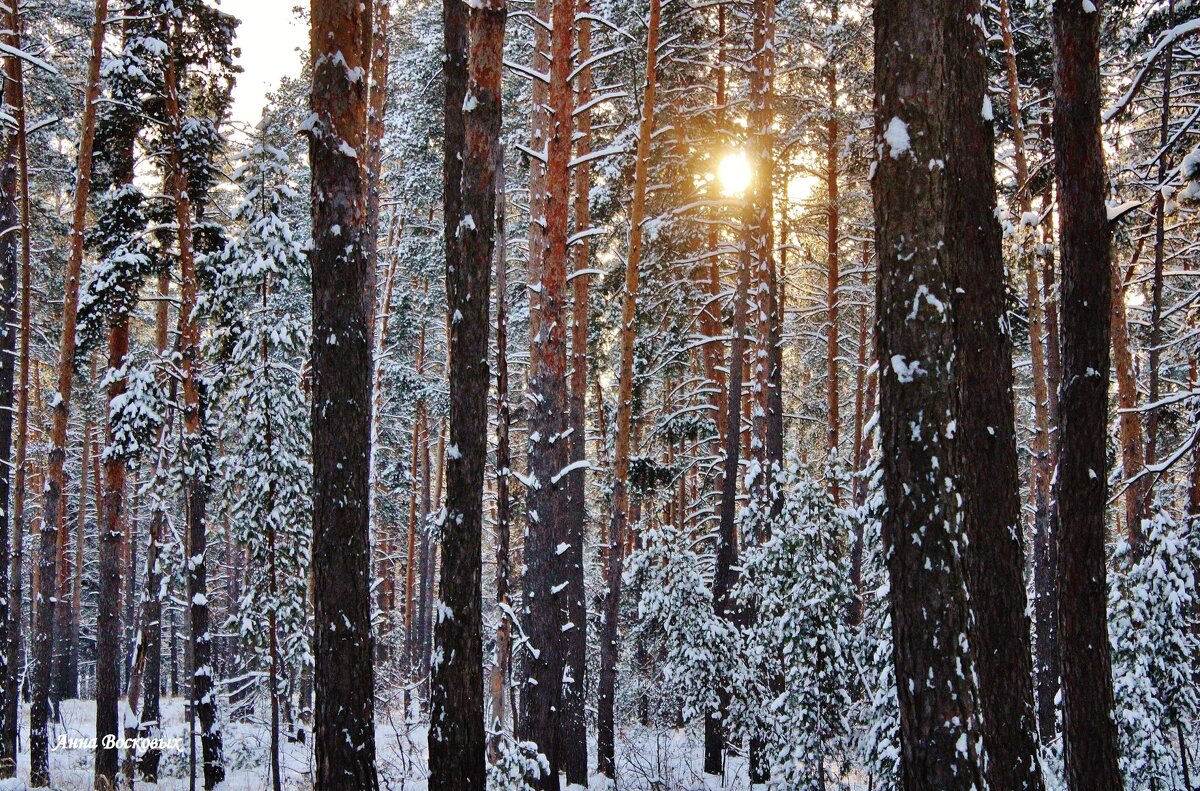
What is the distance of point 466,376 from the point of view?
6.62 metres

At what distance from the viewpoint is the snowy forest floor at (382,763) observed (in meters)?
11.6

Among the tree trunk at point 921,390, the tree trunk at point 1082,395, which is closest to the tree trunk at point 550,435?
the tree trunk at point 1082,395

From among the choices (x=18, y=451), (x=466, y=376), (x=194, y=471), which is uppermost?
(x=466, y=376)

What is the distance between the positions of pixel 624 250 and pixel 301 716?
Answer: 567 inches

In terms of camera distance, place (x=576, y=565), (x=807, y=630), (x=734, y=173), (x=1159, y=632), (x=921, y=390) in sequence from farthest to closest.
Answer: (x=734, y=173) → (x=576, y=565) → (x=807, y=630) → (x=1159, y=632) → (x=921, y=390)

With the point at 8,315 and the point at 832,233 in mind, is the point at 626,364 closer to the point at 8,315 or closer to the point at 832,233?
the point at 832,233

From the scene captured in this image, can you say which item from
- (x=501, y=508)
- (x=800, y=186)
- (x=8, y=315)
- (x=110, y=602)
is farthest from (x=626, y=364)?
(x=8, y=315)

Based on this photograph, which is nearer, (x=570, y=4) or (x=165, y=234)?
(x=570, y=4)

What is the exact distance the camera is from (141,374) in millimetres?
12773

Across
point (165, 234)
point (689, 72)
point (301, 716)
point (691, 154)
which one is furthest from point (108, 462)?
point (689, 72)

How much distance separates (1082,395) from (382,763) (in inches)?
445

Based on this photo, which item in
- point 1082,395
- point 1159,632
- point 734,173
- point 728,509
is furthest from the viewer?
point 734,173

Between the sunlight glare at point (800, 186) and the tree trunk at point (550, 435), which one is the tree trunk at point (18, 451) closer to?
the tree trunk at point (550, 435)

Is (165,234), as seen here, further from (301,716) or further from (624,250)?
(301,716)
